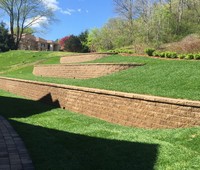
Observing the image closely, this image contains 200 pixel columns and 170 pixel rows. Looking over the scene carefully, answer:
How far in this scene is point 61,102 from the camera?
1252 cm

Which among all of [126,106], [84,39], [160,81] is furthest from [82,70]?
[84,39]

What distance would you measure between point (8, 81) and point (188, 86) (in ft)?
41.2

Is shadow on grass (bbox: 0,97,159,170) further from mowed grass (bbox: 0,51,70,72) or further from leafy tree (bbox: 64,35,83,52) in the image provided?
leafy tree (bbox: 64,35,83,52)

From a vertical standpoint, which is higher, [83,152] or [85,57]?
[85,57]

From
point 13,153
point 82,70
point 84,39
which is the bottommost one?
point 13,153

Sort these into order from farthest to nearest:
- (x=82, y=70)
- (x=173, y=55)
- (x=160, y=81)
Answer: (x=82, y=70), (x=173, y=55), (x=160, y=81)

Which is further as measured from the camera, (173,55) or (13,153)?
(173,55)

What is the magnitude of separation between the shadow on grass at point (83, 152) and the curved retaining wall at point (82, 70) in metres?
8.17

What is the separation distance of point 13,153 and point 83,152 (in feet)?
3.95

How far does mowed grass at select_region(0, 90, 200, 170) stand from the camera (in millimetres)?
5422

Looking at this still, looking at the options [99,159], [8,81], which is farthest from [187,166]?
[8,81]

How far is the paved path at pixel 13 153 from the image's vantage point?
513 cm

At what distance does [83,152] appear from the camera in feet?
20.6

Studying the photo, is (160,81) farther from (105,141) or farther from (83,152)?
(83,152)
